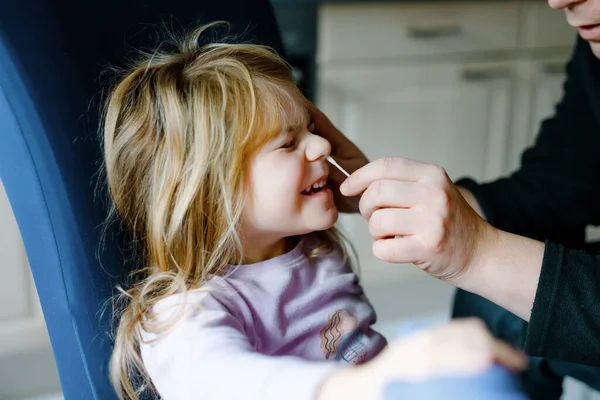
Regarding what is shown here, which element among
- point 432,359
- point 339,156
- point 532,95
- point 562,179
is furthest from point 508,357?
point 532,95

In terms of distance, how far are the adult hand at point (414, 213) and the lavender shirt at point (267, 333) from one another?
0.13m

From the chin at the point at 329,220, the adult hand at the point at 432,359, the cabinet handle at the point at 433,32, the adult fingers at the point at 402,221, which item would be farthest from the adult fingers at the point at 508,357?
the cabinet handle at the point at 433,32

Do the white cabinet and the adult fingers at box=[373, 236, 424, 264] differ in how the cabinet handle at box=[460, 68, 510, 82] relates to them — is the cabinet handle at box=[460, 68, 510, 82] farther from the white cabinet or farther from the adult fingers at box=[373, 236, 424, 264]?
the adult fingers at box=[373, 236, 424, 264]

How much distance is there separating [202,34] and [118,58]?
0.39 ft

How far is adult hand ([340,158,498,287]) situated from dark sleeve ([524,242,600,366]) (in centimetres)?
9

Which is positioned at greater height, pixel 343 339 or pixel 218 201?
pixel 218 201

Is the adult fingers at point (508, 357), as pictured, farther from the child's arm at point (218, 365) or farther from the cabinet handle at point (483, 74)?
the cabinet handle at point (483, 74)

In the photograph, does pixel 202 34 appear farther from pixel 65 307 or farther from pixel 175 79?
pixel 65 307

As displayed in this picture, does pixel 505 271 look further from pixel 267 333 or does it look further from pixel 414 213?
pixel 267 333

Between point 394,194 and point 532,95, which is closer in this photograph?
point 394,194

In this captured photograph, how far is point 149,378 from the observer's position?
0.74 metres

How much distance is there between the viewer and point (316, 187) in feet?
2.69

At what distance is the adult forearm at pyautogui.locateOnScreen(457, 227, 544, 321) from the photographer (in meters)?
0.73

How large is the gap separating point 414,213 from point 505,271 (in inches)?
4.5
